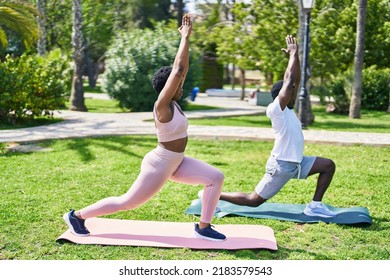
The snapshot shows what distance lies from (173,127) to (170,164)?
0.34m

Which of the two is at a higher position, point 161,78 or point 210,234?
point 161,78

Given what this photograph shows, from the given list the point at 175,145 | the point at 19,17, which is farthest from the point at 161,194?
the point at 19,17

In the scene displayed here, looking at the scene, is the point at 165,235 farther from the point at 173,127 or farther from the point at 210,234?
the point at 173,127

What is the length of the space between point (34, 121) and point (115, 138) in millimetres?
4068

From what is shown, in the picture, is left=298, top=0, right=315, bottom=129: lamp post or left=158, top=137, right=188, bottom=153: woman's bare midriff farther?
left=298, top=0, right=315, bottom=129: lamp post

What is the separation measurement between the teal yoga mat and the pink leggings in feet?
3.82

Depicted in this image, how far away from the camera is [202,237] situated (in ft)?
17.0

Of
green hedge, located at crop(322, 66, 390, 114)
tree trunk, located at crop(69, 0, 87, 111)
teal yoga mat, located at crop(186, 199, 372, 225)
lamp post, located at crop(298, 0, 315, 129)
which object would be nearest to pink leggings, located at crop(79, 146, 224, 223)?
teal yoga mat, located at crop(186, 199, 372, 225)

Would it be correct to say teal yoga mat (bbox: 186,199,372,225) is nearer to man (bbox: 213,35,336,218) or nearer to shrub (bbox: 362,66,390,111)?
man (bbox: 213,35,336,218)

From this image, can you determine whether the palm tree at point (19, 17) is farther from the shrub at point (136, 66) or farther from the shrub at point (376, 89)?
the shrub at point (376, 89)

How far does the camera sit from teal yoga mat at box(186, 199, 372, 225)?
5928mm

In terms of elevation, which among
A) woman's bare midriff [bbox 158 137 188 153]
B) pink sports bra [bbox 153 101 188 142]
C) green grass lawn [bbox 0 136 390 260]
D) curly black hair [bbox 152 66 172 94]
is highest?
curly black hair [bbox 152 66 172 94]

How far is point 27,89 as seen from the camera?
14.0 meters
